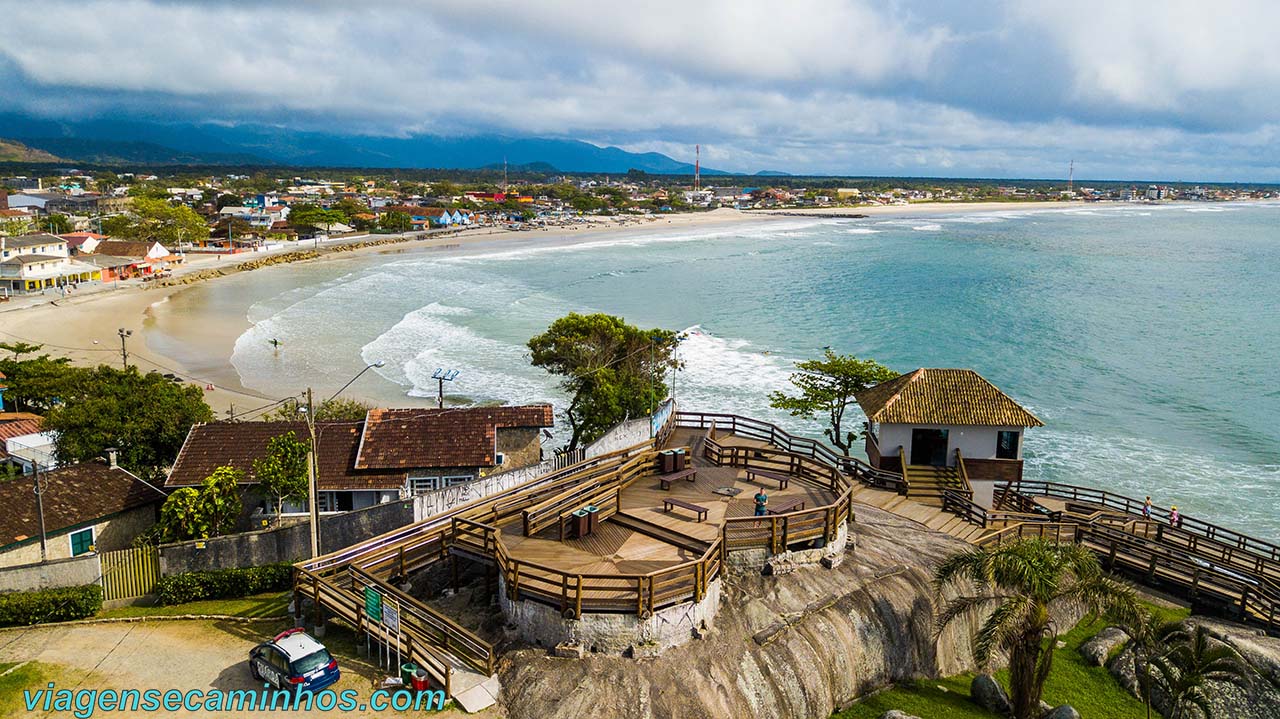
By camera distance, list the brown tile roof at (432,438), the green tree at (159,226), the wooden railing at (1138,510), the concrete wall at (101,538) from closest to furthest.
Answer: the concrete wall at (101,538) < the wooden railing at (1138,510) < the brown tile roof at (432,438) < the green tree at (159,226)

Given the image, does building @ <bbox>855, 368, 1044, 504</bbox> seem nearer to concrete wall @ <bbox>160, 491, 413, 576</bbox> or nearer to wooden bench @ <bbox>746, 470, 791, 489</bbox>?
wooden bench @ <bbox>746, 470, 791, 489</bbox>

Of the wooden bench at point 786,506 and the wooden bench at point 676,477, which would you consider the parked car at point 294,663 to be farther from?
the wooden bench at point 786,506

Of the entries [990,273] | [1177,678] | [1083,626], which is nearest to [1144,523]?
[1083,626]

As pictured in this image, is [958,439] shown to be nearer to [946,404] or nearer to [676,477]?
[946,404]

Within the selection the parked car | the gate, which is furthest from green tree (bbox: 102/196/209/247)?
the parked car

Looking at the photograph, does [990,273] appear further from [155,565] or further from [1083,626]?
[155,565]

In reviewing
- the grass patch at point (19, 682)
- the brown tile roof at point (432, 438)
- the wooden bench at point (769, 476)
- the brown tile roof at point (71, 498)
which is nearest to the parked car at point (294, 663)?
the grass patch at point (19, 682)

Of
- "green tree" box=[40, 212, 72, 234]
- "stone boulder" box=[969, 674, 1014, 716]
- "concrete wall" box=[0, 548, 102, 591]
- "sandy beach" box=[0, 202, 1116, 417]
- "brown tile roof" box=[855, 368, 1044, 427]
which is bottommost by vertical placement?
"sandy beach" box=[0, 202, 1116, 417]
